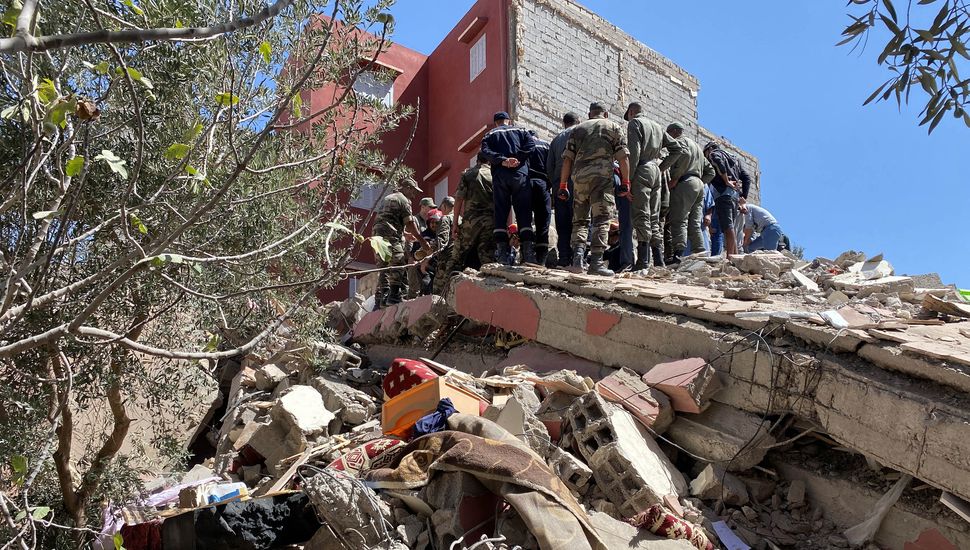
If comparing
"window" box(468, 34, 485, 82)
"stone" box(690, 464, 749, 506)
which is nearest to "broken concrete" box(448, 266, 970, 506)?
→ "stone" box(690, 464, 749, 506)

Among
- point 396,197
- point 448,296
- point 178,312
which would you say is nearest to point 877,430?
point 448,296

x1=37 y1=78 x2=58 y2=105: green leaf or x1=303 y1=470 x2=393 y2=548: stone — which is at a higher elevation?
x1=37 y1=78 x2=58 y2=105: green leaf

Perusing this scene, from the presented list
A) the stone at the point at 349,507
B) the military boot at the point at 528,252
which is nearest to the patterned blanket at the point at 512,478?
the stone at the point at 349,507

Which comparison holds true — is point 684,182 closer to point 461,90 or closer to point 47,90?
point 47,90

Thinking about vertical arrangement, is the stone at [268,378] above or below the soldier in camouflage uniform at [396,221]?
below

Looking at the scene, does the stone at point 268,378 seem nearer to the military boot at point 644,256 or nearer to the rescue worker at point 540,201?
the rescue worker at point 540,201

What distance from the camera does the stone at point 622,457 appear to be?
3.55 meters

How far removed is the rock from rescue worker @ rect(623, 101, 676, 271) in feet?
12.0

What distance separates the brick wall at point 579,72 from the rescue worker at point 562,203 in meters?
6.64

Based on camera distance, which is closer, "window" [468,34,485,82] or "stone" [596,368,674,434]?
"stone" [596,368,674,434]

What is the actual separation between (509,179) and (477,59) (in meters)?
9.28

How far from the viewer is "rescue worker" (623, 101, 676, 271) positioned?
22.7ft

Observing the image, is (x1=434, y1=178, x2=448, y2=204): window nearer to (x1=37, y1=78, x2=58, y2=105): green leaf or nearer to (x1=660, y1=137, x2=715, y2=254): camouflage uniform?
(x1=660, y1=137, x2=715, y2=254): camouflage uniform

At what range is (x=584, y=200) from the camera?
21.5 ft
